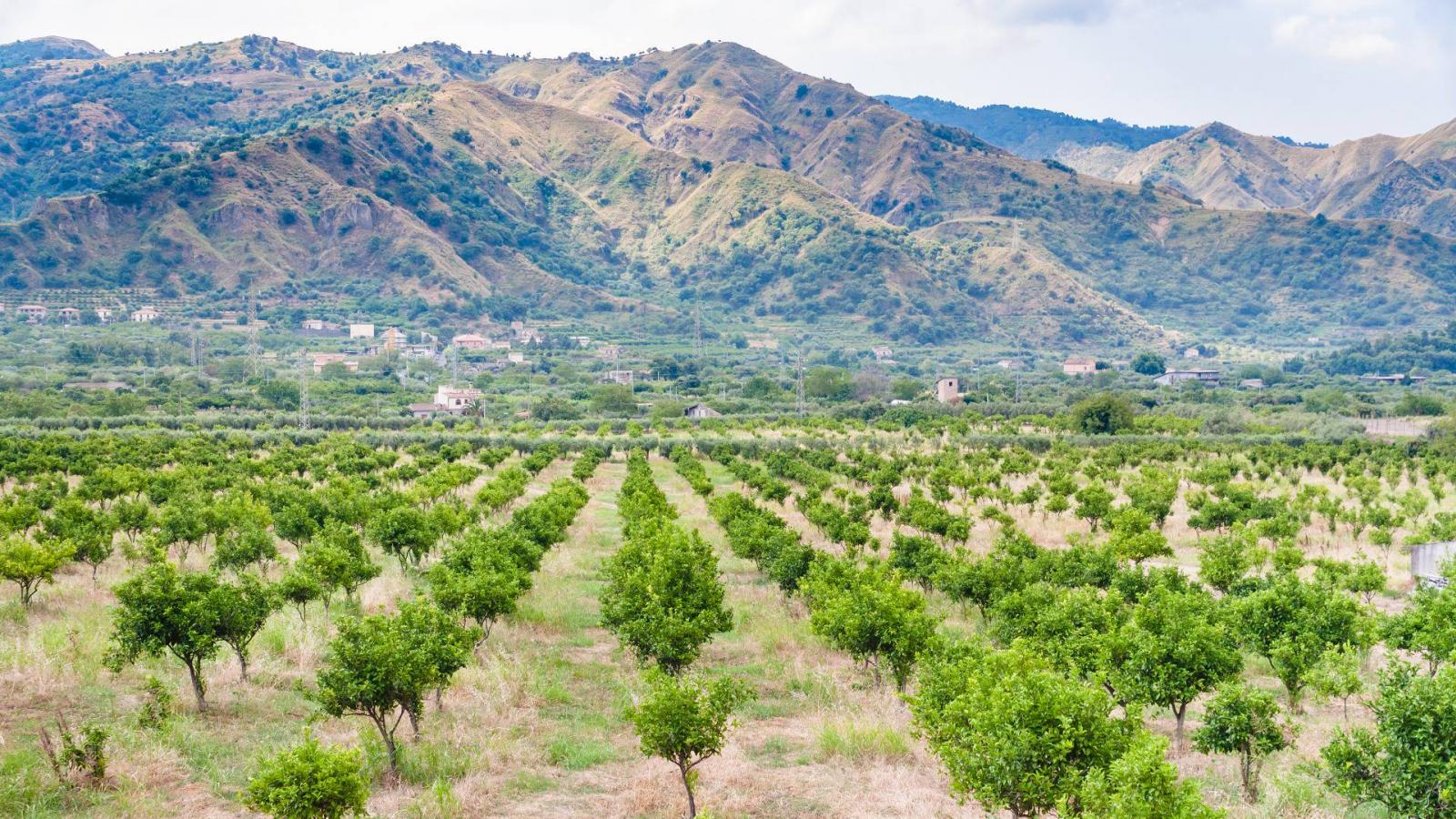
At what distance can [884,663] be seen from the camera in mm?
22969

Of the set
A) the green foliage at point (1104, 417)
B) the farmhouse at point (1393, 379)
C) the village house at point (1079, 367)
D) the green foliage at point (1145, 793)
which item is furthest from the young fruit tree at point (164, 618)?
the farmhouse at point (1393, 379)

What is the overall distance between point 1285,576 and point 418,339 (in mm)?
160148

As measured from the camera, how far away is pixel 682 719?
15312 millimetres

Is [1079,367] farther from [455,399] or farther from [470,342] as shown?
[455,399]

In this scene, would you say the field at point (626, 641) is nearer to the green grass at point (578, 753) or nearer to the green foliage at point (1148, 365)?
the green grass at point (578, 753)

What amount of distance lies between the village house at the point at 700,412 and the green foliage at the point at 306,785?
93.8m

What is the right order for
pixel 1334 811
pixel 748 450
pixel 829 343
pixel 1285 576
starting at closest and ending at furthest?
pixel 1334 811 < pixel 1285 576 < pixel 748 450 < pixel 829 343

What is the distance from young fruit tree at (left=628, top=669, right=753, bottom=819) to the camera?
15.3m

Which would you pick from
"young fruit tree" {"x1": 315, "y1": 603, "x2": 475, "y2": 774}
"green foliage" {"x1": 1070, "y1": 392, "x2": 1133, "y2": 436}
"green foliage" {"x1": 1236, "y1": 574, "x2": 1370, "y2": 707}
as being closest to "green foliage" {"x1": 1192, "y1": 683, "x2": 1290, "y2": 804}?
"green foliage" {"x1": 1236, "y1": 574, "x2": 1370, "y2": 707}

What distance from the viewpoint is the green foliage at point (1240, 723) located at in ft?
50.9

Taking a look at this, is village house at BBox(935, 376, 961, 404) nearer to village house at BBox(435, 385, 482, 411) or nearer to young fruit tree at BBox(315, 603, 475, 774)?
village house at BBox(435, 385, 482, 411)

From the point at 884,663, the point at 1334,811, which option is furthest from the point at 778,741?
the point at 1334,811

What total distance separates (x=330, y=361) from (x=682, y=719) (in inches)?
5094

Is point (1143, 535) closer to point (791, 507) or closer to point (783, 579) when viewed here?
point (783, 579)
